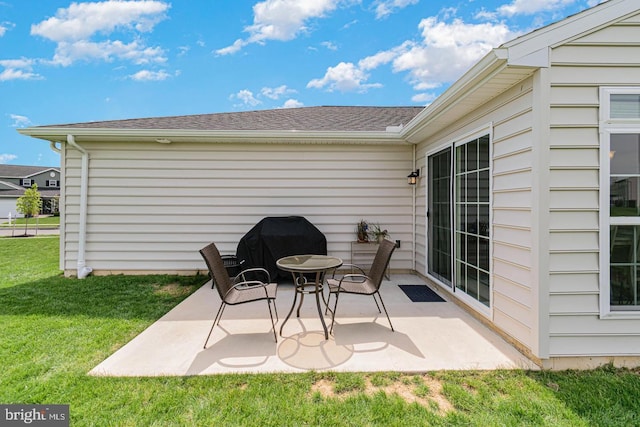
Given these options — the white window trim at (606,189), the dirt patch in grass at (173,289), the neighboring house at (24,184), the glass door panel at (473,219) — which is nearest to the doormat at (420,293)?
the glass door panel at (473,219)

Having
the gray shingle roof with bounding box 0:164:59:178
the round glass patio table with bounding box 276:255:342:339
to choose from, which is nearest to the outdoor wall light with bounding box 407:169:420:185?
the round glass patio table with bounding box 276:255:342:339

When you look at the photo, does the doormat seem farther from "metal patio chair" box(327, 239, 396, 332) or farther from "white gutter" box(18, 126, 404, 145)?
"white gutter" box(18, 126, 404, 145)

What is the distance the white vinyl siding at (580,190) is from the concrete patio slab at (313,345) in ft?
1.77

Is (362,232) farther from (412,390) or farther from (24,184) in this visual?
(24,184)

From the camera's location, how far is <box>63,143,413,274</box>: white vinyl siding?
548cm

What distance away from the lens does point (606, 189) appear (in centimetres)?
240

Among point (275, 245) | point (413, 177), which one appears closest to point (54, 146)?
point (275, 245)

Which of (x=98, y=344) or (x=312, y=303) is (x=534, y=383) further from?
(x=98, y=344)

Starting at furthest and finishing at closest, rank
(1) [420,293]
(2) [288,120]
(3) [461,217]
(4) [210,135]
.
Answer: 1. (2) [288,120]
2. (4) [210,135]
3. (1) [420,293]
4. (3) [461,217]

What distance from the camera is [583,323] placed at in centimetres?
244

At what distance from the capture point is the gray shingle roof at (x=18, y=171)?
3238 cm

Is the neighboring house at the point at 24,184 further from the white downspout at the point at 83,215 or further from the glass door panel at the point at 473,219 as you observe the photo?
the glass door panel at the point at 473,219

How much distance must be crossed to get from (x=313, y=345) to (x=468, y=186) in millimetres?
2703

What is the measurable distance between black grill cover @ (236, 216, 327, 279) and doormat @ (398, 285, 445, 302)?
1491 millimetres
